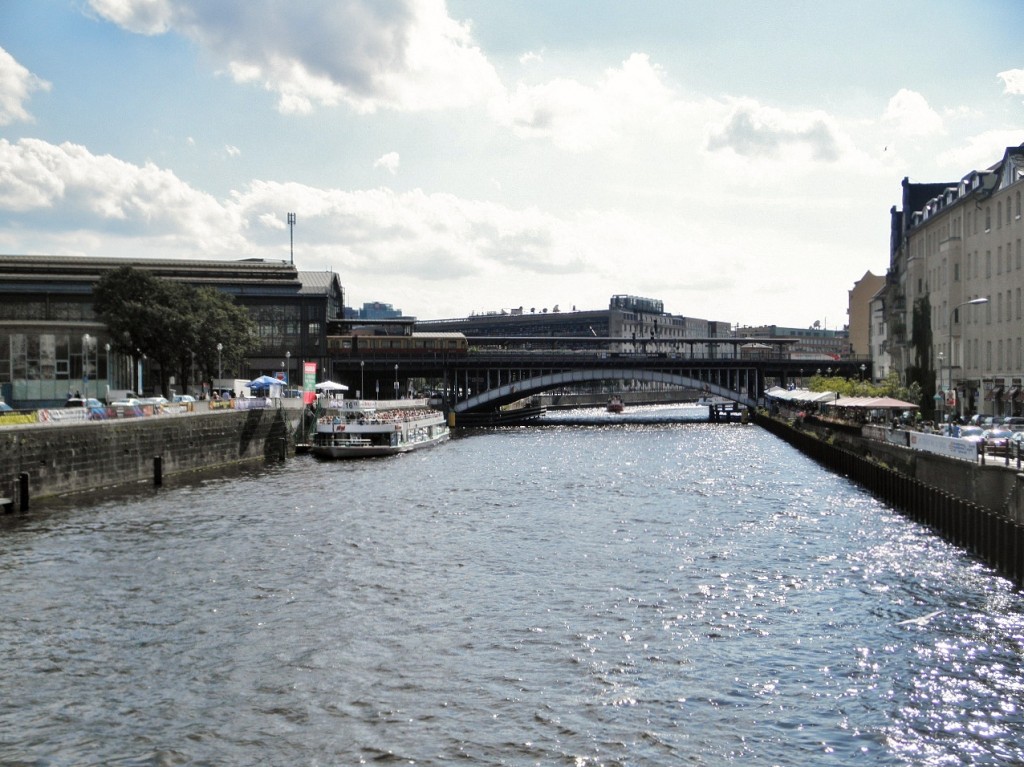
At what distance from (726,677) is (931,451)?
27.2 m

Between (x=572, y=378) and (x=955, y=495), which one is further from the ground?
(x=572, y=378)

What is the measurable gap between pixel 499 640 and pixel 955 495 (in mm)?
24227

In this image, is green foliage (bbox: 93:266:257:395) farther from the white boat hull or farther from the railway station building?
the white boat hull

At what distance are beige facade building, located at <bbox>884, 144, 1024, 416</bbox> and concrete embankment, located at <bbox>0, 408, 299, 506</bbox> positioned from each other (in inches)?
1935

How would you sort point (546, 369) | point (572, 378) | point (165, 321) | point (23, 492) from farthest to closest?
point (572, 378)
point (546, 369)
point (165, 321)
point (23, 492)

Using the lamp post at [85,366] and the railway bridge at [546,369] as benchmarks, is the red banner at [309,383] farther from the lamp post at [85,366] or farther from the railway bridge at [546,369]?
the railway bridge at [546,369]

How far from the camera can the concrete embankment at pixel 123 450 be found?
48656 millimetres

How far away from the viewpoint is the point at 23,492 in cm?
4638

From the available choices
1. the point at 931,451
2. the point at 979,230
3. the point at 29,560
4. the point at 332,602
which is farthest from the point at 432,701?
the point at 979,230

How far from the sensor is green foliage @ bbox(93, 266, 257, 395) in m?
91.4

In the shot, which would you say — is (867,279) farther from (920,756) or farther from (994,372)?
(920,756)

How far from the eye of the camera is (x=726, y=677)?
2341 centimetres

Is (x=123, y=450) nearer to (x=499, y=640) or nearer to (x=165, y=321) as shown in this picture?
(x=165, y=321)

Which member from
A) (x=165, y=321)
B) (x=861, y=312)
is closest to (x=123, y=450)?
(x=165, y=321)
